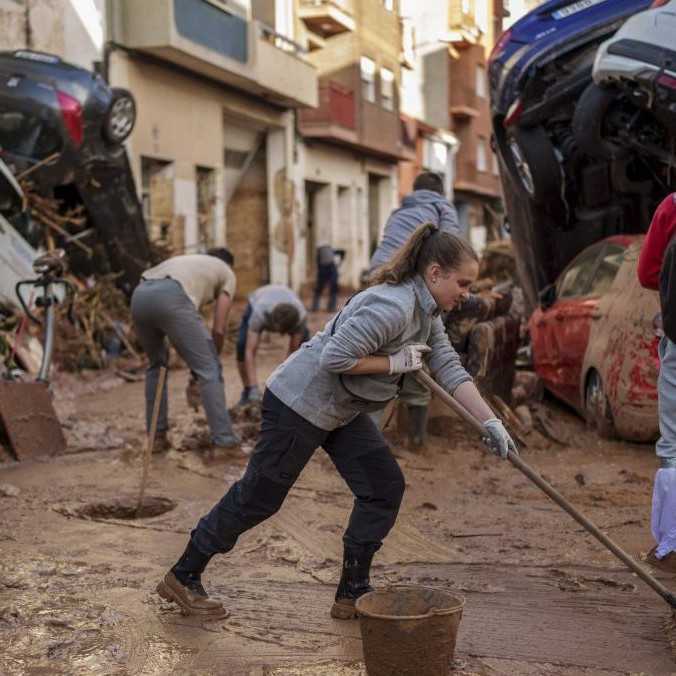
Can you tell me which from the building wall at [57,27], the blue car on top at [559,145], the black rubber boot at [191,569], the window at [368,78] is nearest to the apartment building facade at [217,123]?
the building wall at [57,27]

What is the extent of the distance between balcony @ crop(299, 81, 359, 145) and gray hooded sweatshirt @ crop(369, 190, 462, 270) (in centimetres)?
1956

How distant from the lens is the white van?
1041 centimetres

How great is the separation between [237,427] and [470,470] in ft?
6.85

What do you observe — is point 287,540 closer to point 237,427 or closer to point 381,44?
point 237,427

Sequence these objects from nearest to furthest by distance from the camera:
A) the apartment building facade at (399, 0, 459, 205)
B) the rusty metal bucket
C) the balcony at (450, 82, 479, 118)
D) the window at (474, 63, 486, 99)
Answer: the rusty metal bucket
the apartment building facade at (399, 0, 459, 205)
the balcony at (450, 82, 479, 118)
the window at (474, 63, 486, 99)

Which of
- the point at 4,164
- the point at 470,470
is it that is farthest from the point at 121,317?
the point at 470,470

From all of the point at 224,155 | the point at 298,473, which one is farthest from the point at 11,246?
the point at 224,155

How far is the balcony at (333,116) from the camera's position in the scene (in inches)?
1069

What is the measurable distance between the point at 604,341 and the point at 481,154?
37956 millimetres

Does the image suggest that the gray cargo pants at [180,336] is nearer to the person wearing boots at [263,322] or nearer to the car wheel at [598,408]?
the person wearing boots at [263,322]

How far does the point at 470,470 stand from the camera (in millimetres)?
7609

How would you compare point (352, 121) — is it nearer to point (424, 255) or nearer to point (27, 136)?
point (27, 136)

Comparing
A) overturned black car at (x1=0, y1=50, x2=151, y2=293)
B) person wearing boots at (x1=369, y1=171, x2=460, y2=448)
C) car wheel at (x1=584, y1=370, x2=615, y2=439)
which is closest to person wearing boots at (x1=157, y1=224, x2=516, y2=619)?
person wearing boots at (x1=369, y1=171, x2=460, y2=448)

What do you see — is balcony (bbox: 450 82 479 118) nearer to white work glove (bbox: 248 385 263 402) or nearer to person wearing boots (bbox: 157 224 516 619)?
white work glove (bbox: 248 385 263 402)
